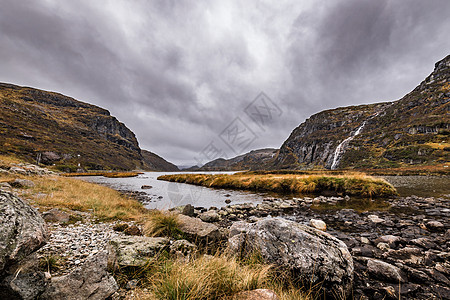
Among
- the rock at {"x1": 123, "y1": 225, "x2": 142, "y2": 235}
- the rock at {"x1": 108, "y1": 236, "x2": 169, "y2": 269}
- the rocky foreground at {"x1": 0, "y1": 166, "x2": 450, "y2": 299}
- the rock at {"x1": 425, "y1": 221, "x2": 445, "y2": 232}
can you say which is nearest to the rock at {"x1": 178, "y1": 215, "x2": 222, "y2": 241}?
the rocky foreground at {"x1": 0, "y1": 166, "x2": 450, "y2": 299}

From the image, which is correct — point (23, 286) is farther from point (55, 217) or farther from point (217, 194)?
point (217, 194)

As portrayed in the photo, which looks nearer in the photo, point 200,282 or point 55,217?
point 200,282

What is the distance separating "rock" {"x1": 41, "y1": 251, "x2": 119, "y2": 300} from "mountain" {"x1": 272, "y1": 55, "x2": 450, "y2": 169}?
99.1 metres

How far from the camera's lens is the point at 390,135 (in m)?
95.9

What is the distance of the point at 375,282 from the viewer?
413 cm

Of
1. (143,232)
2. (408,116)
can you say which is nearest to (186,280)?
(143,232)

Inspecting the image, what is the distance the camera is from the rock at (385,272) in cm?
413

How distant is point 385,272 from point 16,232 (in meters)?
7.31

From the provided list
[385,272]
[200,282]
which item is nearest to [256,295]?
[200,282]

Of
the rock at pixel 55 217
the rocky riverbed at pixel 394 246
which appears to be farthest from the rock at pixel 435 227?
the rock at pixel 55 217

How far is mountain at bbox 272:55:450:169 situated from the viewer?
7537 centimetres

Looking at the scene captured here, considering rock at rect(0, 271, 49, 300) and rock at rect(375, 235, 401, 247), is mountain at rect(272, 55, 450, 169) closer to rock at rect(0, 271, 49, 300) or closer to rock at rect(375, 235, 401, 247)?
rock at rect(375, 235, 401, 247)

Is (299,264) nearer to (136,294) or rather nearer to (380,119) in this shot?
(136,294)

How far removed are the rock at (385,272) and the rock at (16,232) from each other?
7020 millimetres
